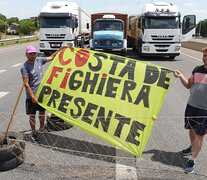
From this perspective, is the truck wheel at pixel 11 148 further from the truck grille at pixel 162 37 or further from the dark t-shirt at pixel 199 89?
the truck grille at pixel 162 37

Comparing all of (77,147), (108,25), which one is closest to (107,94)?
(77,147)

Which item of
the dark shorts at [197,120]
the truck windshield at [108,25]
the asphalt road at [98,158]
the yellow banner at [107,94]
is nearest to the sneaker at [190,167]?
the asphalt road at [98,158]

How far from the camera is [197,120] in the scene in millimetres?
3723

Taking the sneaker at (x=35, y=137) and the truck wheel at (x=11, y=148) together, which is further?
the sneaker at (x=35, y=137)

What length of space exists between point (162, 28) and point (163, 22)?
0.41 m

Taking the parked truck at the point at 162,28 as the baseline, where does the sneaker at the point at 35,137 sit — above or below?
below

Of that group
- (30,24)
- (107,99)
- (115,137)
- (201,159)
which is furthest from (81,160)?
(30,24)

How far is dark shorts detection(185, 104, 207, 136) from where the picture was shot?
367 cm

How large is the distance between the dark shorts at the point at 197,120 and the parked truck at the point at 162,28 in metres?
13.6

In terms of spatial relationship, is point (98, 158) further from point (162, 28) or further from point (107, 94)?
point (162, 28)

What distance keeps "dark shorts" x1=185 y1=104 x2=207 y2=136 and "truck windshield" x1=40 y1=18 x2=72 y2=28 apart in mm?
16072

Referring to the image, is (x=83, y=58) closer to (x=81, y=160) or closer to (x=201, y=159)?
(x=81, y=160)

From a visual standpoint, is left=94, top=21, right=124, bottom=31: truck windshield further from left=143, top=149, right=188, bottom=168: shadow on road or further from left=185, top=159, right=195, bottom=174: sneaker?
left=185, top=159, right=195, bottom=174: sneaker

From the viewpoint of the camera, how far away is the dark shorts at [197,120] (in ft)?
12.1
